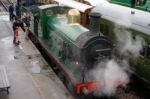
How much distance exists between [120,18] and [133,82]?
2591mm

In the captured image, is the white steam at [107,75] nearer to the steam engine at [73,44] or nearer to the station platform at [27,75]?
the steam engine at [73,44]

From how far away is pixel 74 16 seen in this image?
10914 mm

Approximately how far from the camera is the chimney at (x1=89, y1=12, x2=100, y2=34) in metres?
8.80

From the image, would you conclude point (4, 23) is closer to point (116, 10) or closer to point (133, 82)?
point (116, 10)

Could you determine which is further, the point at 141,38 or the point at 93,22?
the point at 141,38

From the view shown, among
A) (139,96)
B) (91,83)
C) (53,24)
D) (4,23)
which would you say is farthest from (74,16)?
(4,23)

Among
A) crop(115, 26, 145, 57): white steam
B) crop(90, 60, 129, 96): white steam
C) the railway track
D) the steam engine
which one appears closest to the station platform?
the steam engine

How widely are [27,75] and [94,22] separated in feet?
12.3

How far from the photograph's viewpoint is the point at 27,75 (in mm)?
11195

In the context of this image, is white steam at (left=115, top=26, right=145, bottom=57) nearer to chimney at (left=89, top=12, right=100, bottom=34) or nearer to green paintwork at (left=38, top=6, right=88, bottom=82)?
green paintwork at (left=38, top=6, right=88, bottom=82)

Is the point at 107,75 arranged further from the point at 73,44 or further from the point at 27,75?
the point at 27,75

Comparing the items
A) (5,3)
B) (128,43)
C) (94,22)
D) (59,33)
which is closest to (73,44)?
(94,22)

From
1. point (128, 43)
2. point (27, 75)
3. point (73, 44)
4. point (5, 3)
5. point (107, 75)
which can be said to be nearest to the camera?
point (107, 75)

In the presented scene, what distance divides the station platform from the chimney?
2302mm
